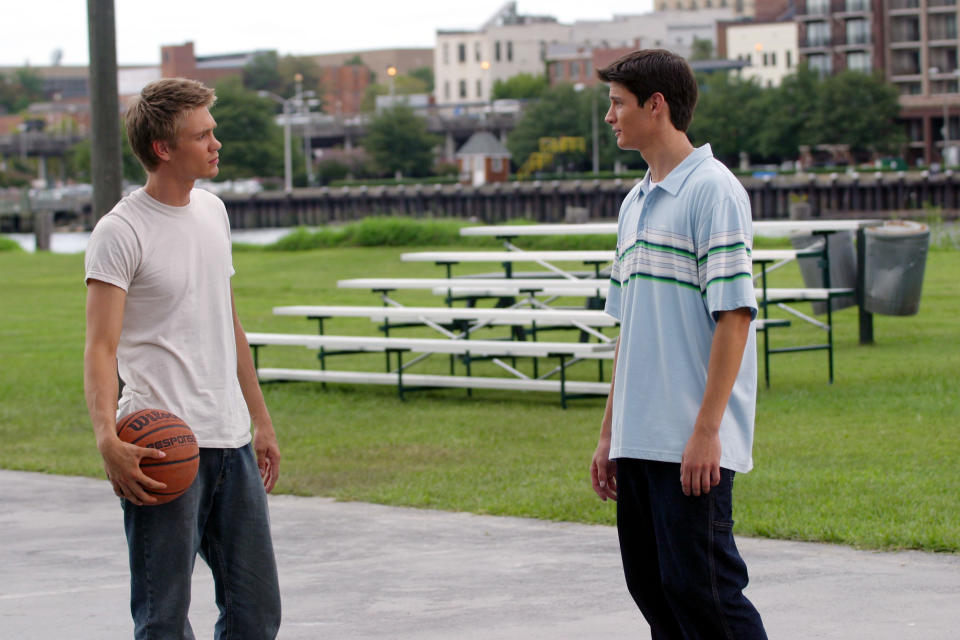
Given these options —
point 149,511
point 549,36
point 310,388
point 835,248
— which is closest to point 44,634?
point 149,511

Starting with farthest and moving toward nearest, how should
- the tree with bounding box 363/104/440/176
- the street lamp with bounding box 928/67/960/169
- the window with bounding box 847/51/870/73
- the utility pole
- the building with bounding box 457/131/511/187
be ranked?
the tree with bounding box 363/104/440/176 < the window with bounding box 847/51/870/73 < the building with bounding box 457/131/511/187 < the street lamp with bounding box 928/67/960/169 < the utility pole

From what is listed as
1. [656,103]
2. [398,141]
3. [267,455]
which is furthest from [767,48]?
[656,103]

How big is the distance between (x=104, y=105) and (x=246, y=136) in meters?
110

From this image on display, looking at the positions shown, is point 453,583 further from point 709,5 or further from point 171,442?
point 709,5

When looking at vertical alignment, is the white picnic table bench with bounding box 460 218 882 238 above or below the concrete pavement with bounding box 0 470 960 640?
above

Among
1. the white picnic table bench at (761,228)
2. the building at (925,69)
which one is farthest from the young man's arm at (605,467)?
the building at (925,69)

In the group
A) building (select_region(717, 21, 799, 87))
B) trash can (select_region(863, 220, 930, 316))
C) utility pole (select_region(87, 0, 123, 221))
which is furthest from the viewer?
building (select_region(717, 21, 799, 87))

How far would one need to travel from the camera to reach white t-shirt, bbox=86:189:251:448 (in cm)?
411

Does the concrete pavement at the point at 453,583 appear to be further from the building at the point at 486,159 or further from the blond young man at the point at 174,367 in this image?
the building at the point at 486,159

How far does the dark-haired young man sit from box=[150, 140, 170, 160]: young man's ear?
1259 millimetres

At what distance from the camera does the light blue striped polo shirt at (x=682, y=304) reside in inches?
153

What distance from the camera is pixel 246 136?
117 meters

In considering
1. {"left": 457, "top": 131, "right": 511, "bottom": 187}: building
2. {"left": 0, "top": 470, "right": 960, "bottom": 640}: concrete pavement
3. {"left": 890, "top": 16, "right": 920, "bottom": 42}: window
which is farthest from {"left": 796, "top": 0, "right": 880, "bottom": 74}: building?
{"left": 0, "top": 470, "right": 960, "bottom": 640}: concrete pavement

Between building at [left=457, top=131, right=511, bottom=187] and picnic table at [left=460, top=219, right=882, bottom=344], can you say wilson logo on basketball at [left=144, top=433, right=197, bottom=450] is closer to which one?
picnic table at [left=460, top=219, right=882, bottom=344]
